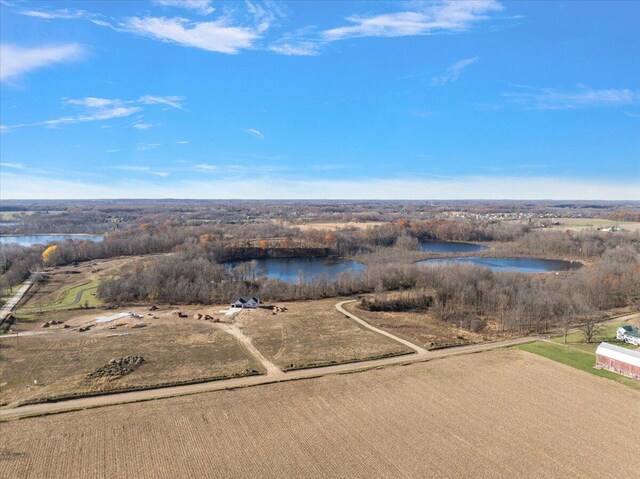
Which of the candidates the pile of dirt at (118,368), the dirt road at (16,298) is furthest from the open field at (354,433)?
the dirt road at (16,298)

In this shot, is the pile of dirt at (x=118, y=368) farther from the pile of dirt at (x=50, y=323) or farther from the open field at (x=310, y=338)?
the pile of dirt at (x=50, y=323)

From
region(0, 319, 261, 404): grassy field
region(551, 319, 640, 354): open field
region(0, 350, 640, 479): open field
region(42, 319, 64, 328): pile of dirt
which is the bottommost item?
region(42, 319, 64, 328): pile of dirt

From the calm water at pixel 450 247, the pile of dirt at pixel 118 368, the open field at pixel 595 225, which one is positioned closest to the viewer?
the pile of dirt at pixel 118 368

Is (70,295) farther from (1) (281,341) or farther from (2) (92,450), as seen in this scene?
(2) (92,450)

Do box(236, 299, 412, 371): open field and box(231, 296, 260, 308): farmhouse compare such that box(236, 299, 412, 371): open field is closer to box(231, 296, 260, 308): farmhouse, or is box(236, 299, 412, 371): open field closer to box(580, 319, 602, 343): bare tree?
box(231, 296, 260, 308): farmhouse

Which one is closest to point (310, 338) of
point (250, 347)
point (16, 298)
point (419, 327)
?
point (250, 347)

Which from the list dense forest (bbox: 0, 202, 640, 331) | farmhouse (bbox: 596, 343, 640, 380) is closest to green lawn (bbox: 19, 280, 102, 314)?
dense forest (bbox: 0, 202, 640, 331)
